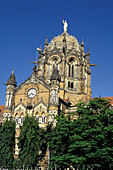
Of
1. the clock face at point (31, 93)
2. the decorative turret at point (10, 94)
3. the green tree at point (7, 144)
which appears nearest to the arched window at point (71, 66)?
the clock face at point (31, 93)

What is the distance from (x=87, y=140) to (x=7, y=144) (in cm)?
1408

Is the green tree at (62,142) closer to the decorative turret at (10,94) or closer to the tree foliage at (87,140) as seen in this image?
the tree foliage at (87,140)

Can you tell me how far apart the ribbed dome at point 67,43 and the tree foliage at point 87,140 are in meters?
28.1

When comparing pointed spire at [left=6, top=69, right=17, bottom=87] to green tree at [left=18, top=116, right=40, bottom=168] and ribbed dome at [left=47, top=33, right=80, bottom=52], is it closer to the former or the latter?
green tree at [left=18, top=116, right=40, bottom=168]

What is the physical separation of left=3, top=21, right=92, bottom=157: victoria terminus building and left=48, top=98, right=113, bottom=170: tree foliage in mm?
8986

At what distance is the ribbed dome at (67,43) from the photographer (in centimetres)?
5572

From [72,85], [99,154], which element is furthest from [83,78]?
[99,154]

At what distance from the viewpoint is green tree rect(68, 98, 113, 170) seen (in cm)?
2522

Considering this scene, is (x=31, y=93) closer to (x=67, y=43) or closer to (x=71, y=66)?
(x=71, y=66)

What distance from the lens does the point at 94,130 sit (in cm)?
2592

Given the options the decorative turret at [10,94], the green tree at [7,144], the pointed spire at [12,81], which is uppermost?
the pointed spire at [12,81]

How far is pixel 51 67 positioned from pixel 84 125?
Result: 27.3 metres

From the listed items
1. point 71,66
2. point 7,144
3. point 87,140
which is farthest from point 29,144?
point 71,66

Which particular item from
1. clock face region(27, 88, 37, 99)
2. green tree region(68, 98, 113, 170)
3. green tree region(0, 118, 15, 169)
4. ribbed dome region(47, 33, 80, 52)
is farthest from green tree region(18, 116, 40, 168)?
ribbed dome region(47, 33, 80, 52)
